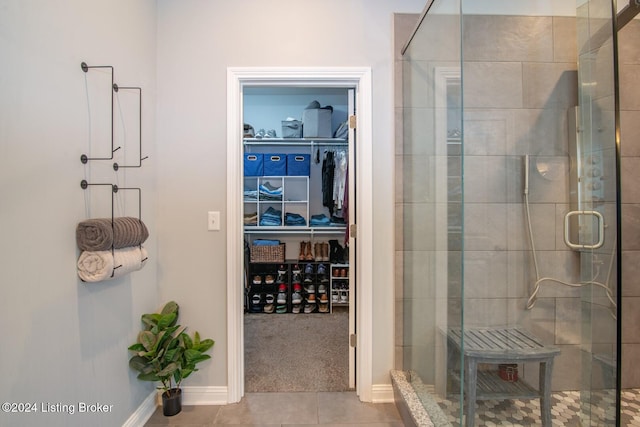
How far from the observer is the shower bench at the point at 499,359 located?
127 cm

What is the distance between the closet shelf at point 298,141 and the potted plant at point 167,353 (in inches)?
86.1

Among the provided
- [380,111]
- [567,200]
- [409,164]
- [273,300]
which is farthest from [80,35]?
[273,300]

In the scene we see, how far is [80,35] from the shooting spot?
1.27 metres

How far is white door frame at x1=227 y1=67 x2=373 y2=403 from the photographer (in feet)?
6.16

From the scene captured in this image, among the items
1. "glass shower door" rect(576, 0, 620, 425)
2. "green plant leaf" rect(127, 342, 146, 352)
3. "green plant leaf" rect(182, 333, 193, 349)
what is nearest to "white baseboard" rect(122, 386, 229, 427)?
"green plant leaf" rect(182, 333, 193, 349)

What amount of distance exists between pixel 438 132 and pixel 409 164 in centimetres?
38

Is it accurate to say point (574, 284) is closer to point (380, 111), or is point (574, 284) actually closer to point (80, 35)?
point (380, 111)

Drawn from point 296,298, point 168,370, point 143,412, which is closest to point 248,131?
point 296,298

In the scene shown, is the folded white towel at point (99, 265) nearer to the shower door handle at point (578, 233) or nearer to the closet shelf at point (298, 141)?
the shower door handle at point (578, 233)

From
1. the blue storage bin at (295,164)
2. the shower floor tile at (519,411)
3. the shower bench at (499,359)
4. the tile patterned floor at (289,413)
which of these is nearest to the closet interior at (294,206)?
the blue storage bin at (295,164)

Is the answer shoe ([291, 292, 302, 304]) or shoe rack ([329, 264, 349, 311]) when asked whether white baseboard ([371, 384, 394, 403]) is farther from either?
shoe ([291, 292, 302, 304])

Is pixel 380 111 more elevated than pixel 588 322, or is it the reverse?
pixel 380 111

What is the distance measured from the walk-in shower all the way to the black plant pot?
1294 mm

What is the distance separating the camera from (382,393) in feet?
6.23
